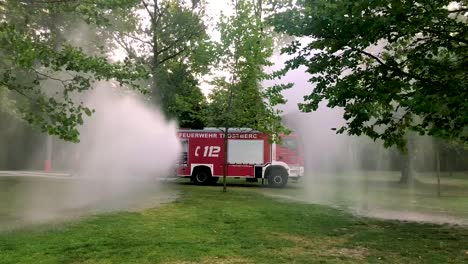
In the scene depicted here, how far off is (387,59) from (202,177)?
14.5m

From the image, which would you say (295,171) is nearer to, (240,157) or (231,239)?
(240,157)

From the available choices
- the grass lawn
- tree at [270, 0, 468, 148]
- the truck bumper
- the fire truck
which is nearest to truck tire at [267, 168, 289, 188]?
the fire truck

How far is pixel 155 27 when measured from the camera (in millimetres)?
25828

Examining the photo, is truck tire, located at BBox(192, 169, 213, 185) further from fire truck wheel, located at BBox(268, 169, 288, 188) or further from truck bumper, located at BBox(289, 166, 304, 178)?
truck bumper, located at BBox(289, 166, 304, 178)

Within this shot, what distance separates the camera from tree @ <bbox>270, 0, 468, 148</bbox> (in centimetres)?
778

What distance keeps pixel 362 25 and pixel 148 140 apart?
16.2m

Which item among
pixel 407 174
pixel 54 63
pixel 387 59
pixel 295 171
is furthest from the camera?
pixel 407 174

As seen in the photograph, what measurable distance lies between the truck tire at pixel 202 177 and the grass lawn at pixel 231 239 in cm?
1058

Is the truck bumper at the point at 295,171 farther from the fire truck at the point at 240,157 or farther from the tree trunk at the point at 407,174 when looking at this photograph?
the tree trunk at the point at 407,174

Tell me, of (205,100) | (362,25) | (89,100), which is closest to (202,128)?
(205,100)

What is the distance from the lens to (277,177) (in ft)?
71.9

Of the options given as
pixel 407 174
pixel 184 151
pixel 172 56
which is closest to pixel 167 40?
pixel 172 56

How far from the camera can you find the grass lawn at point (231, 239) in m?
6.83

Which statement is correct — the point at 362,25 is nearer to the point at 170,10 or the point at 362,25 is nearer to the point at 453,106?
the point at 453,106
